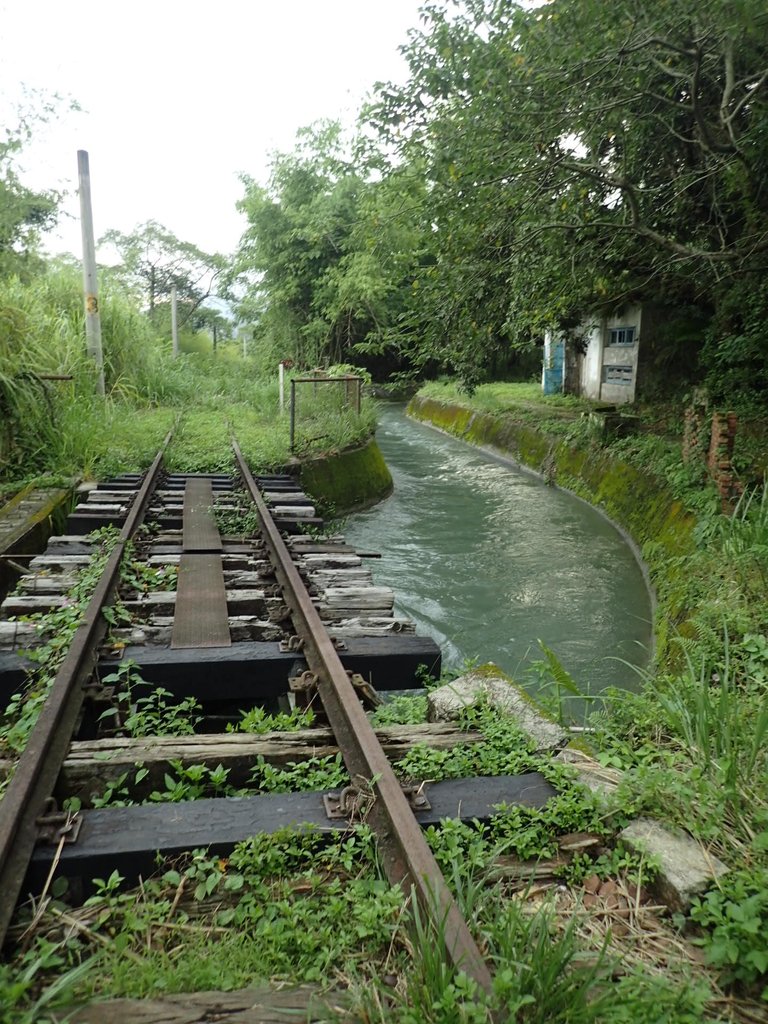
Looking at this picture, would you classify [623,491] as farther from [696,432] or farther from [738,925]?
[738,925]

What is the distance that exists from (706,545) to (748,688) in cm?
290

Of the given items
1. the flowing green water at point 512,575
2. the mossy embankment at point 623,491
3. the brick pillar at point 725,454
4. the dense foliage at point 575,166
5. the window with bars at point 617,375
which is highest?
the dense foliage at point 575,166

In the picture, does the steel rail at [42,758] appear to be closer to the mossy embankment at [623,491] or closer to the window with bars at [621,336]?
the mossy embankment at [623,491]

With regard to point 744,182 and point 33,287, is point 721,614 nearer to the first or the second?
point 744,182

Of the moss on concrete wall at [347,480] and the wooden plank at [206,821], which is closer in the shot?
the wooden plank at [206,821]

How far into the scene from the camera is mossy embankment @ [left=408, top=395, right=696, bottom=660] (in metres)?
6.17

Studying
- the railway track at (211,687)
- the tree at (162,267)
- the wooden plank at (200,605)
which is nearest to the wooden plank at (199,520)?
the railway track at (211,687)

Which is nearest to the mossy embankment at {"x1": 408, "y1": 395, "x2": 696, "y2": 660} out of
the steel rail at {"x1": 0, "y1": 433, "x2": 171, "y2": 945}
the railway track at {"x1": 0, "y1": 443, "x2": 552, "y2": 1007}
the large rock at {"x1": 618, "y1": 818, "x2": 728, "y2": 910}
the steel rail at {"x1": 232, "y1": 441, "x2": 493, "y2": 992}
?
Answer: the railway track at {"x1": 0, "y1": 443, "x2": 552, "y2": 1007}

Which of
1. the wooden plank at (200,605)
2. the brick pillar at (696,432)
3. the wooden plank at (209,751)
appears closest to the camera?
the wooden plank at (209,751)

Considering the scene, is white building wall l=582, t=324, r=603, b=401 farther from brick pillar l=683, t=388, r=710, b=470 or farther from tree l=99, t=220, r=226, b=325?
tree l=99, t=220, r=226, b=325

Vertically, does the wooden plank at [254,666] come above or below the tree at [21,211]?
below

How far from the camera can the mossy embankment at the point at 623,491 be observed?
6.17 metres

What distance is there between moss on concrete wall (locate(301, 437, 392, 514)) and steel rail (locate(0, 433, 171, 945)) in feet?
18.4

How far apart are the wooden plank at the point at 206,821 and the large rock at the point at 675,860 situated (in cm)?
32
